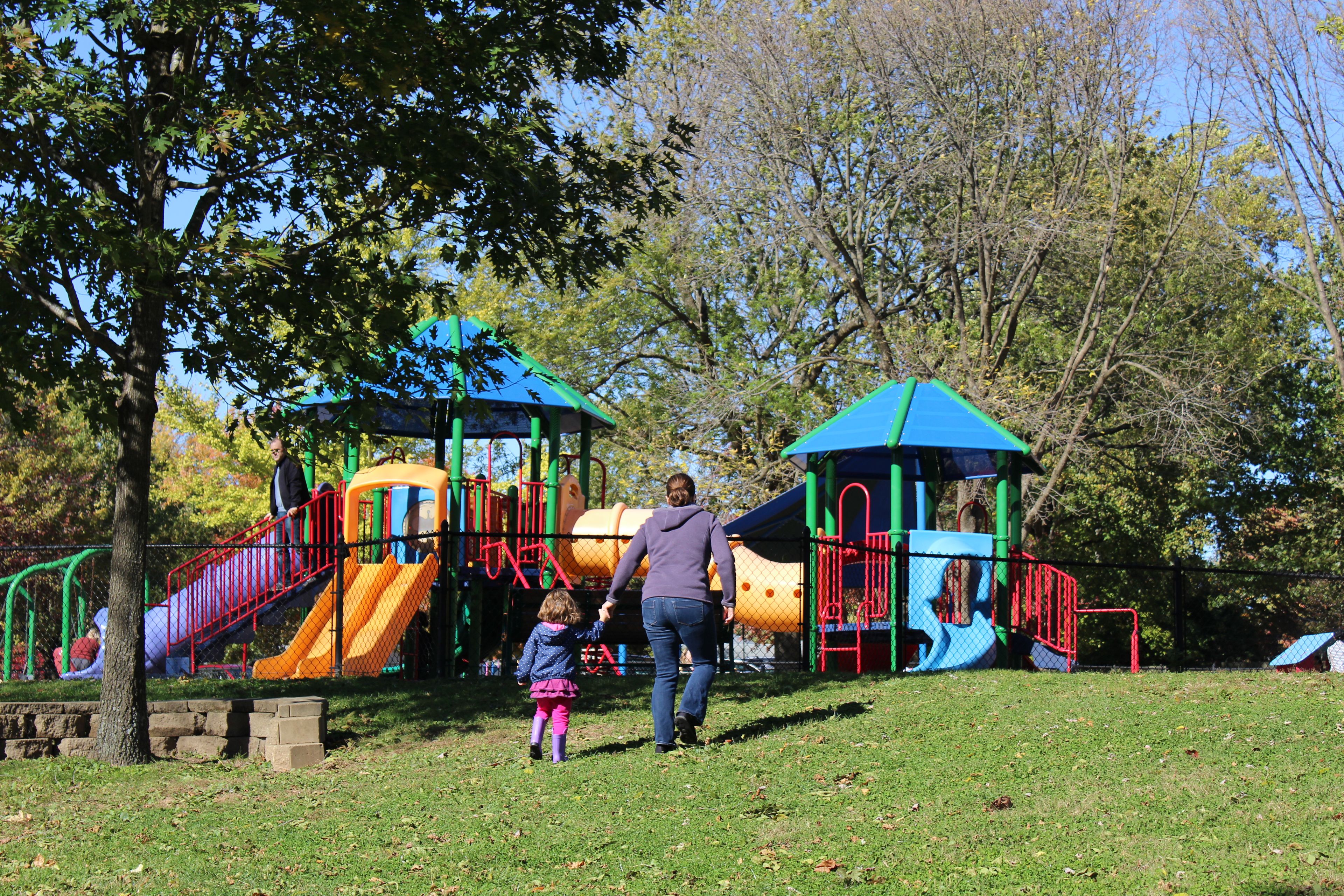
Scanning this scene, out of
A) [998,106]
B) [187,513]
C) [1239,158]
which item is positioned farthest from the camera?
[187,513]

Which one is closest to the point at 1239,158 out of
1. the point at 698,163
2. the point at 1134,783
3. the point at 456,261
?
the point at 698,163

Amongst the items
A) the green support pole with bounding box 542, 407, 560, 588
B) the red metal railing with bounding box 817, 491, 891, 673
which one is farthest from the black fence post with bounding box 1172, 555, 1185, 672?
the green support pole with bounding box 542, 407, 560, 588

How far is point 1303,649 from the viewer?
61.3 ft

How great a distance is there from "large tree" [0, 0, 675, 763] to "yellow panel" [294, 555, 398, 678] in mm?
4026

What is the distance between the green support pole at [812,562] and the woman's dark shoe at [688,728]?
A: 13.1 ft

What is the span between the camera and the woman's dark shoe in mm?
8438

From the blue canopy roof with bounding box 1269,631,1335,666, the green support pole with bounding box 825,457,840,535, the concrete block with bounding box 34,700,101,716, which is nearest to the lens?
the concrete block with bounding box 34,700,101,716

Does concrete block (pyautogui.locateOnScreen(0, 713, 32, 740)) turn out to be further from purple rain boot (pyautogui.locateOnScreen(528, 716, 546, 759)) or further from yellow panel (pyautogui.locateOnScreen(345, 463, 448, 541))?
yellow panel (pyautogui.locateOnScreen(345, 463, 448, 541))

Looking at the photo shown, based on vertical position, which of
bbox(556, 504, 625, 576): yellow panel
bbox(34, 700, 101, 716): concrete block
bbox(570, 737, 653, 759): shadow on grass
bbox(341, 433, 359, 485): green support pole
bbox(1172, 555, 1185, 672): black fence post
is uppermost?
bbox(341, 433, 359, 485): green support pole

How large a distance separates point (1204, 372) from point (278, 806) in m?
21.0

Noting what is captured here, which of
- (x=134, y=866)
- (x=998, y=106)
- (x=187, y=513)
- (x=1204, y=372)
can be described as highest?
(x=998, y=106)

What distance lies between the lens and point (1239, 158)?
30.2m

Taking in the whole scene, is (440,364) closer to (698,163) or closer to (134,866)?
(134,866)

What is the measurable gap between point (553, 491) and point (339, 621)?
4.15 m
